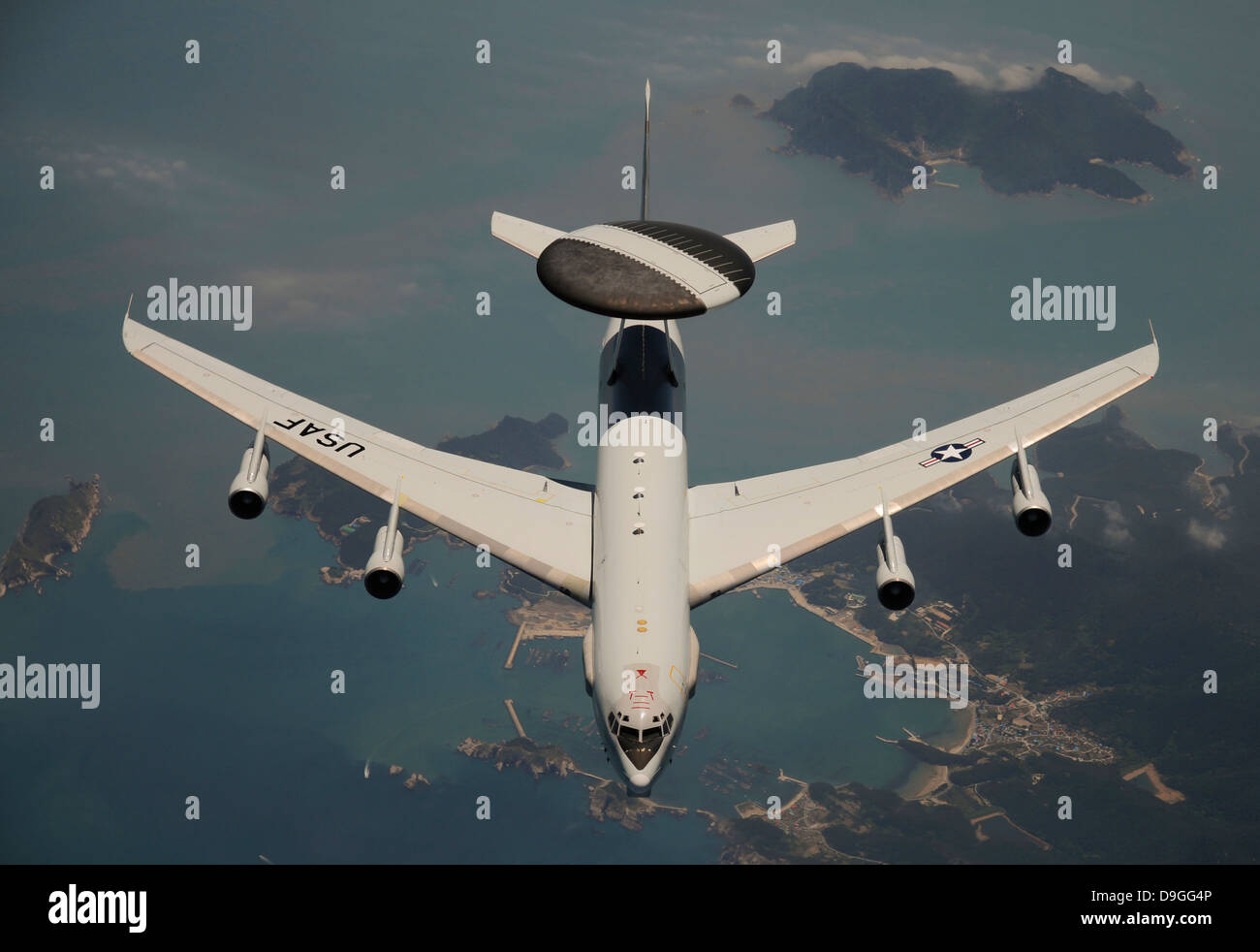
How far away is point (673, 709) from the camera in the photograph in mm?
41250

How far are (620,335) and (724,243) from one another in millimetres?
10991

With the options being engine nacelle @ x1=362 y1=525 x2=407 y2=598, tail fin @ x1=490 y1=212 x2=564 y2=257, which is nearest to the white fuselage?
engine nacelle @ x1=362 y1=525 x2=407 y2=598

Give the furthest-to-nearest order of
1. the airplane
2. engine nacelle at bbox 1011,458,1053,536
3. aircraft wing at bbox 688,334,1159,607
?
aircraft wing at bbox 688,334,1159,607, engine nacelle at bbox 1011,458,1053,536, the airplane

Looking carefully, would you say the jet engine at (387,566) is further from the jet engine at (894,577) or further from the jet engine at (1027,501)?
the jet engine at (1027,501)

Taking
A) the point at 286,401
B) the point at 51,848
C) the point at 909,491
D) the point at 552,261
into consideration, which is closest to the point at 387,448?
the point at 286,401

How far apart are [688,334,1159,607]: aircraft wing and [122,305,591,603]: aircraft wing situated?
6.15 m

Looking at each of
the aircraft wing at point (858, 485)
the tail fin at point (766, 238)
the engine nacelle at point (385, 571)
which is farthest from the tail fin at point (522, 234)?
the engine nacelle at point (385, 571)

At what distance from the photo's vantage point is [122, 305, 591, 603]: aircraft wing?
5094cm

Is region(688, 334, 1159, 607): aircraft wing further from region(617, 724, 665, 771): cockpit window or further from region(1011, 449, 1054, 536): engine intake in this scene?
region(617, 724, 665, 771): cockpit window

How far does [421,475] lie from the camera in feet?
176

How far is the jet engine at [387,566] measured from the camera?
1795 inches

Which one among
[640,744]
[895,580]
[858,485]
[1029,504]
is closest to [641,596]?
[640,744]

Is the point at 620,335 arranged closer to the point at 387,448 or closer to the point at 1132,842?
the point at 387,448

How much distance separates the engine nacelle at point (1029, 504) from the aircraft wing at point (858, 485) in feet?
6.59
